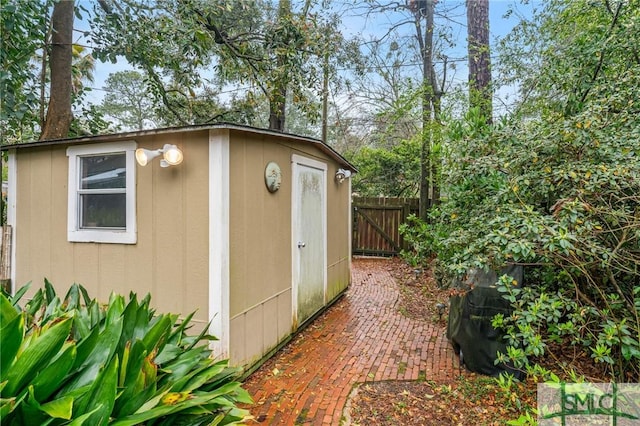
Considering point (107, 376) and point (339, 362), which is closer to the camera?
point (107, 376)

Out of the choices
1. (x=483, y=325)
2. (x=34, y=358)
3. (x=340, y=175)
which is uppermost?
(x=340, y=175)

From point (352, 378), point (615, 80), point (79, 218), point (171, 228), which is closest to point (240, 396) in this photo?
point (352, 378)

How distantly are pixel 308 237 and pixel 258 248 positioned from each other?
123 centimetres

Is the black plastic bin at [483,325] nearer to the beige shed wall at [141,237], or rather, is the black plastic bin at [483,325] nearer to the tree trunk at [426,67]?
the beige shed wall at [141,237]

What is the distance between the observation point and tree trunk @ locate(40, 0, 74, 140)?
458 cm

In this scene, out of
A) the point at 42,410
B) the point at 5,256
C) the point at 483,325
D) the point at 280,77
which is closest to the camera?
the point at 42,410

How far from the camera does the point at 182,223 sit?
3047 mm

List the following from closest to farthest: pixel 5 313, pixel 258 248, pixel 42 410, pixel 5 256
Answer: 1. pixel 42 410
2. pixel 5 313
3. pixel 258 248
4. pixel 5 256

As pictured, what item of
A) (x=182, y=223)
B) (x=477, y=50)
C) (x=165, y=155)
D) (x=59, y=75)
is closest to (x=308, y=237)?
(x=182, y=223)

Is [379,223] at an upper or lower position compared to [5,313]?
upper

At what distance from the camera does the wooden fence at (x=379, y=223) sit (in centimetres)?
968

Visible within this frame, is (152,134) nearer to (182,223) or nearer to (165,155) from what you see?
(165,155)

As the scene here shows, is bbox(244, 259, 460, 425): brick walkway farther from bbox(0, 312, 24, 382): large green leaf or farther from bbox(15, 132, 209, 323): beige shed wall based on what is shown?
bbox(0, 312, 24, 382): large green leaf

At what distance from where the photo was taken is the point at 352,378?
10.3ft
